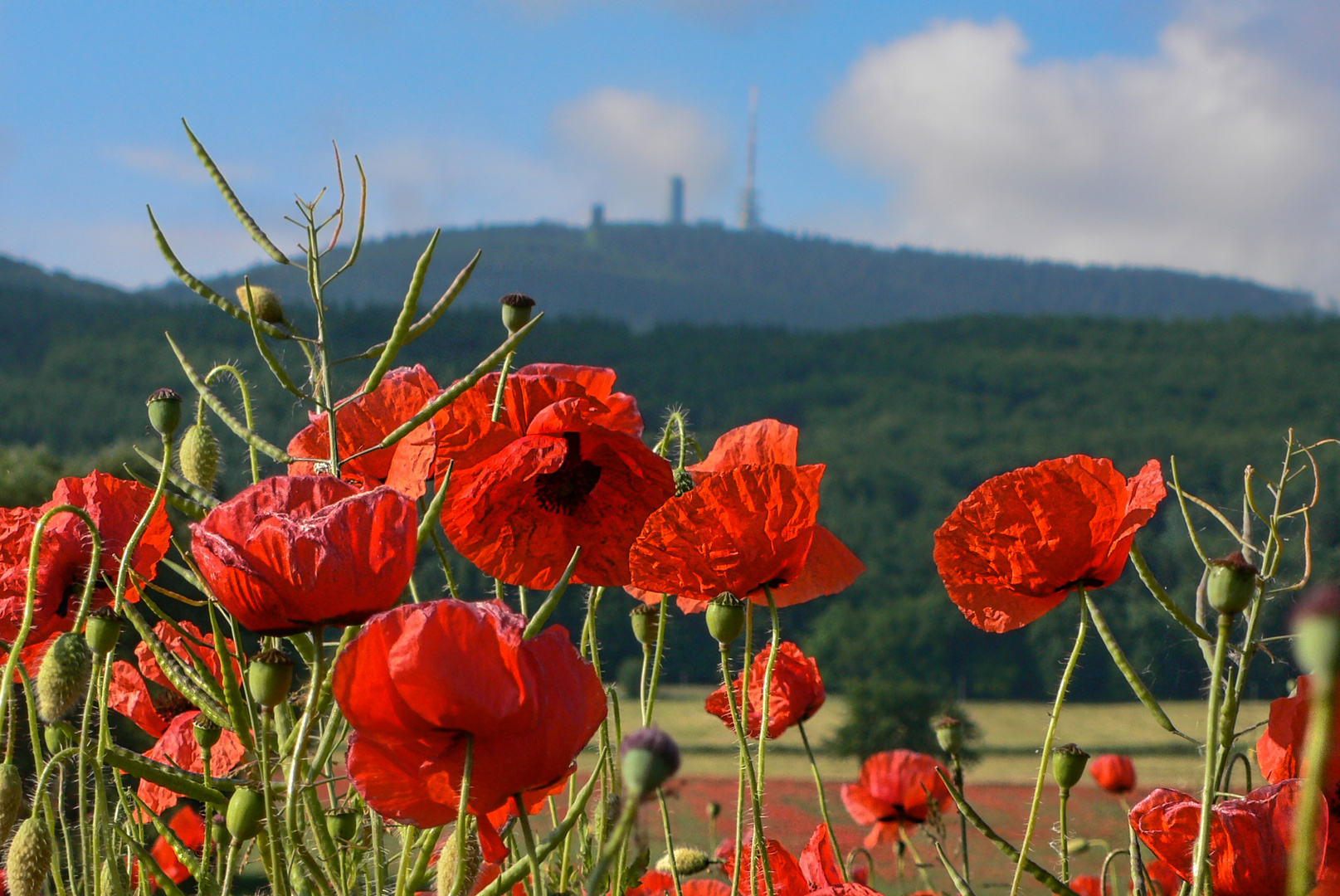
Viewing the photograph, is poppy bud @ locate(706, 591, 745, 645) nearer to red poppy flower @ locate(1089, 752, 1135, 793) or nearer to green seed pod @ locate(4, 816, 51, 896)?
green seed pod @ locate(4, 816, 51, 896)

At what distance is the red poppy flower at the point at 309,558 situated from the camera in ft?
1.63

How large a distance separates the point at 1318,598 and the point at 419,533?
42 centimetres

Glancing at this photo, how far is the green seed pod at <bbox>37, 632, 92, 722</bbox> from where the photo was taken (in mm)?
538

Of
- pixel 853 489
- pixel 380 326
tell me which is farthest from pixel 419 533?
pixel 853 489

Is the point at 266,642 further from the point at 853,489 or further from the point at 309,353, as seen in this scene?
the point at 853,489

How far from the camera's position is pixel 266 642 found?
55 centimetres

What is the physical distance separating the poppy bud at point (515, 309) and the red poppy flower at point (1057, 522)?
30 cm

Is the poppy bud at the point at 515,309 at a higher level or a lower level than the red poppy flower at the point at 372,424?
higher

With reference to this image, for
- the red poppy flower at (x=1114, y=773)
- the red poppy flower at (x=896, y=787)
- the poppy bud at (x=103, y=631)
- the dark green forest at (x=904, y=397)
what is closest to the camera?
the poppy bud at (x=103, y=631)

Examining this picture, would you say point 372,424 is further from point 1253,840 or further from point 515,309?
point 1253,840

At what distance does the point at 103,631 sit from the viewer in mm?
645

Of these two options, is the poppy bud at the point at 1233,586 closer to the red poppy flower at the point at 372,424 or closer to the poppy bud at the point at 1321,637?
the poppy bud at the point at 1321,637

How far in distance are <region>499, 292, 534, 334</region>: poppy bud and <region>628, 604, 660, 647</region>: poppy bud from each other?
230 mm

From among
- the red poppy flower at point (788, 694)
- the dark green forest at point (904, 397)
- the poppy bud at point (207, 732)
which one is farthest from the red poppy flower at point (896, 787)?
the dark green forest at point (904, 397)
